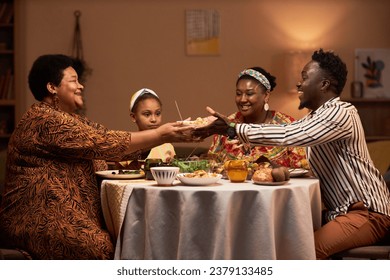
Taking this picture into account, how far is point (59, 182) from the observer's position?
2697 mm

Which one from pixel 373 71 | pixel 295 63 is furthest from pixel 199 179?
pixel 373 71

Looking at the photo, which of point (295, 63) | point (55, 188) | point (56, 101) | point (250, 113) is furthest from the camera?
point (295, 63)

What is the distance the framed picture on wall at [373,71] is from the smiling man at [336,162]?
3618 mm

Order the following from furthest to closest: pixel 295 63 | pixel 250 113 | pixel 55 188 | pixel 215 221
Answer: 1. pixel 295 63
2. pixel 250 113
3. pixel 55 188
4. pixel 215 221

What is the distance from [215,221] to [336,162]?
0.68 meters

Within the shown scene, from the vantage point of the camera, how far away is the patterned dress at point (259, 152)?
3303 millimetres

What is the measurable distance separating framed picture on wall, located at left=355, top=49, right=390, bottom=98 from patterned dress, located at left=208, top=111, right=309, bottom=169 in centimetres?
300

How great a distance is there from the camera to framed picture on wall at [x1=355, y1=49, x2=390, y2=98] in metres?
6.27

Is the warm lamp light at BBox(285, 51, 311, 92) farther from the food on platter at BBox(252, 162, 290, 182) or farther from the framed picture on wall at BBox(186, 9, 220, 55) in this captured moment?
the food on platter at BBox(252, 162, 290, 182)

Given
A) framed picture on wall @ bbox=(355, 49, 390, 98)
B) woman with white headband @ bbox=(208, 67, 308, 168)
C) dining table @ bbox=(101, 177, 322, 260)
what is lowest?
dining table @ bbox=(101, 177, 322, 260)

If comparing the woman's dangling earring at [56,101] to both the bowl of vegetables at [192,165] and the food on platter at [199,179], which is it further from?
the food on platter at [199,179]

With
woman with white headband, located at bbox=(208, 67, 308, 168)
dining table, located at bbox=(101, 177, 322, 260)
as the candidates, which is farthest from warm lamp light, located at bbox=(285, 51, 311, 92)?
dining table, located at bbox=(101, 177, 322, 260)

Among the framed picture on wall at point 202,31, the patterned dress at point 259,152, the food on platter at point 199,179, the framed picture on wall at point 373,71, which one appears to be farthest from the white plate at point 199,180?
the framed picture on wall at point 373,71

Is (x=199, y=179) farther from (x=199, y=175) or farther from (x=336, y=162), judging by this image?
(x=336, y=162)
